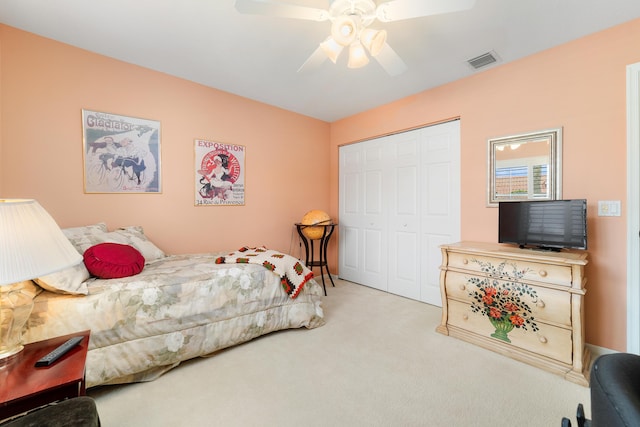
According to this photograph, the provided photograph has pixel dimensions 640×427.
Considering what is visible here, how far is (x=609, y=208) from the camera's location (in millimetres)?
2062

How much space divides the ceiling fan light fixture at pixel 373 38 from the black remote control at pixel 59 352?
88.2 inches

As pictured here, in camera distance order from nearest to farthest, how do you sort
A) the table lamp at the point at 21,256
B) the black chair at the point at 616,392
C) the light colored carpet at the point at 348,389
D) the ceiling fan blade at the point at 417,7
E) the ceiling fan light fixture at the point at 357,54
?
the black chair at the point at 616,392 → the table lamp at the point at 21,256 → the ceiling fan blade at the point at 417,7 → the light colored carpet at the point at 348,389 → the ceiling fan light fixture at the point at 357,54

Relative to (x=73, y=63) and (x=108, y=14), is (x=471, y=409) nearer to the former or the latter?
(x=108, y=14)

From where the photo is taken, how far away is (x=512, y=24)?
2.02 meters

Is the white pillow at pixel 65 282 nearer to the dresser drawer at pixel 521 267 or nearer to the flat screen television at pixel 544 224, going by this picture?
the dresser drawer at pixel 521 267

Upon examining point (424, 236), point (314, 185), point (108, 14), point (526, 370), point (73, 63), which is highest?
point (108, 14)

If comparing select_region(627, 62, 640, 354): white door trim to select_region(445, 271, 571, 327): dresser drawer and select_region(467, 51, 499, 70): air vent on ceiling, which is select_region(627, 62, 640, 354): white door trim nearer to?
select_region(445, 271, 571, 327): dresser drawer

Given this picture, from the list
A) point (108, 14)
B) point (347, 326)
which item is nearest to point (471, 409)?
point (347, 326)

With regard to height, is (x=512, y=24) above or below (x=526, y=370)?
above

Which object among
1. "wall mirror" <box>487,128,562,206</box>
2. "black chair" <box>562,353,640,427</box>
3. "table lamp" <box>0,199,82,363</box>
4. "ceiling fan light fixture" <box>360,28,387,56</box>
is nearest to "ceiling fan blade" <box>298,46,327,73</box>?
"ceiling fan light fixture" <box>360,28,387,56</box>

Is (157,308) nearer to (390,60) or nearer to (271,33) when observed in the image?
(271,33)

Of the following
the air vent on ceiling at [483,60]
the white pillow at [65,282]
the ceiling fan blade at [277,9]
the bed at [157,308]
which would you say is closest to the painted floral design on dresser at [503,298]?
the bed at [157,308]

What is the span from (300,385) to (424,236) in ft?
7.30

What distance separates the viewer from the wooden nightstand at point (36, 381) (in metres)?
0.94
